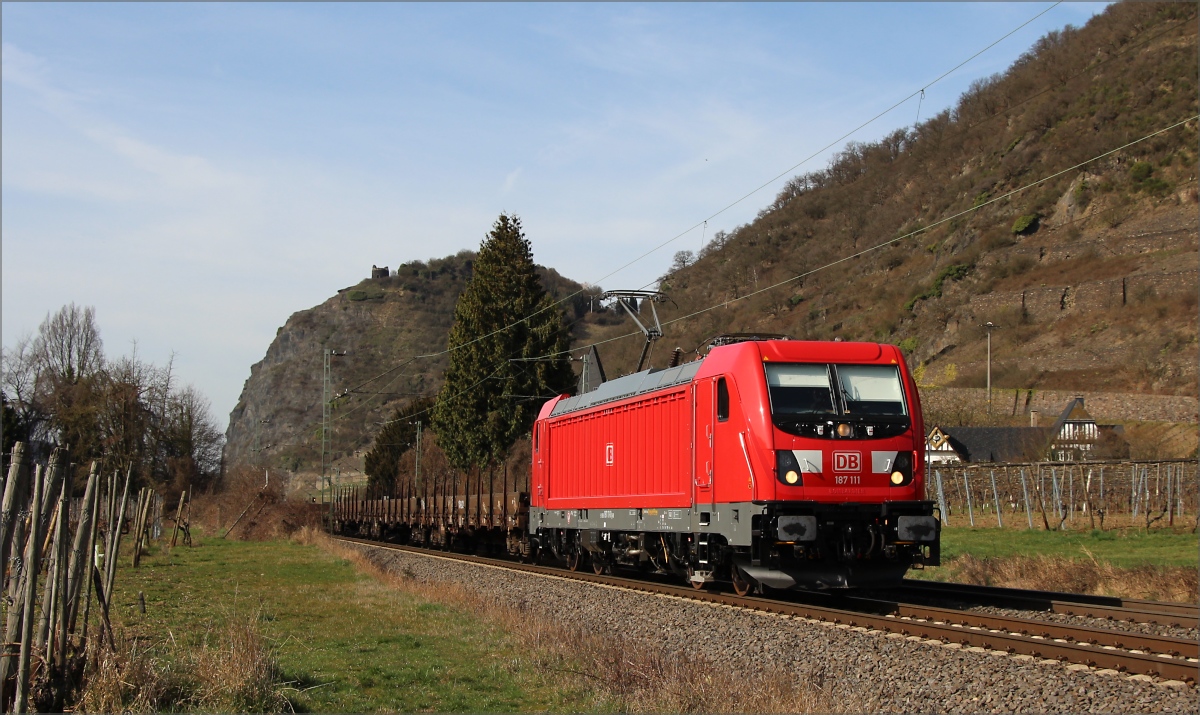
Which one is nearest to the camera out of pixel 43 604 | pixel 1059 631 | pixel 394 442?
pixel 43 604

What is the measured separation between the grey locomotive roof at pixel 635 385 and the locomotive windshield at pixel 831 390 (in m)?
2.15

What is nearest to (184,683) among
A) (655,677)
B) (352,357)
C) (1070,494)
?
(655,677)

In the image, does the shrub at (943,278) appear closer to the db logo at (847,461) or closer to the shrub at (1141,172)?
the shrub at (1141,172)

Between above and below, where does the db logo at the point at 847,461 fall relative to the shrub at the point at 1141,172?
below

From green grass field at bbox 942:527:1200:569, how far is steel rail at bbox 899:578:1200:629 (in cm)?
581

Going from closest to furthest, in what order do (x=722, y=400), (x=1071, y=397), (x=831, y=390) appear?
(x=831, y=390)
(x=722, y=400)
(x=1071, y=397)

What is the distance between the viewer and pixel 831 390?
47.6ft

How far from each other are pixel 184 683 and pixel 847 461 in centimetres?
853

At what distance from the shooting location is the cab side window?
14977 millimetres

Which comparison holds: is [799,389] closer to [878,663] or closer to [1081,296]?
[878,663]

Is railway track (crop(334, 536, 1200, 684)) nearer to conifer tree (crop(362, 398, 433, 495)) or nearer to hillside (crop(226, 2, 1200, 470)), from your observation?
hillside (crop(226, 2, 1200, 470))

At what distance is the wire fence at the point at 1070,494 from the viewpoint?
3019cm

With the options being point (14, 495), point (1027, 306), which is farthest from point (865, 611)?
point (1027, 306)

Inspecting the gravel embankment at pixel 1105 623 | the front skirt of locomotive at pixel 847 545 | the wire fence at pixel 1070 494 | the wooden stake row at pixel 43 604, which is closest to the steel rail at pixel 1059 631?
the gravel embankment at pixel 1105 623
